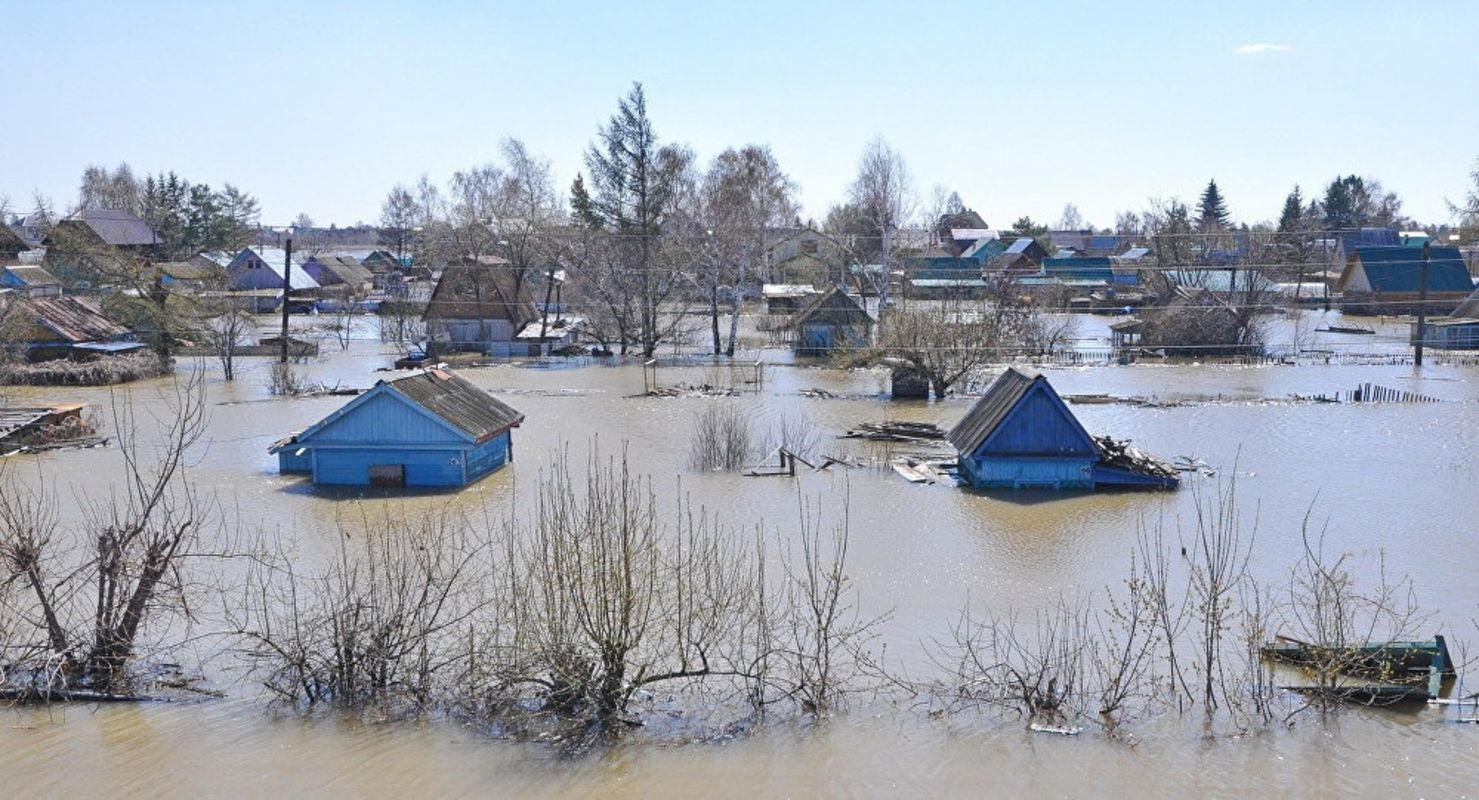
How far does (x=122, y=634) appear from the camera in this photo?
11.7 m

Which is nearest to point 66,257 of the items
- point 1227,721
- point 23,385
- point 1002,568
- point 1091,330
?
point 23,385

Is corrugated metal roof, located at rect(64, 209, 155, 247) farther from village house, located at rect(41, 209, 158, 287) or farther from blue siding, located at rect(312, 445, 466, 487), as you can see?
blue siding, located at rect(312, 445, 466, 487)

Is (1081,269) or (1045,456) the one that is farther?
(1081,269)

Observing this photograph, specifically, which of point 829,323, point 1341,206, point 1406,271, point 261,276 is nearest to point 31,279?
point 261,276

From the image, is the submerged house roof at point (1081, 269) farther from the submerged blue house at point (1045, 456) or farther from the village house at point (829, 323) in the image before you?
the submerged blue house at point (1045, 456)

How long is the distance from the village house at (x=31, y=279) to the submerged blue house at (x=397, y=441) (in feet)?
125

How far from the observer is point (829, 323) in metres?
→ 45.6

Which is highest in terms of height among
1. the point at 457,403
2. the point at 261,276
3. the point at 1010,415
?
the point at 261,276

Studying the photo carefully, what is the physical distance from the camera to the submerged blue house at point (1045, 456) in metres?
21.9

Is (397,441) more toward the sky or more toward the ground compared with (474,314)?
more toward the ground

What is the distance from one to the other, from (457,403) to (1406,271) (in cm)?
5274

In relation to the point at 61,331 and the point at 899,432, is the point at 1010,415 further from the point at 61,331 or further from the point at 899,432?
the point at 61,331

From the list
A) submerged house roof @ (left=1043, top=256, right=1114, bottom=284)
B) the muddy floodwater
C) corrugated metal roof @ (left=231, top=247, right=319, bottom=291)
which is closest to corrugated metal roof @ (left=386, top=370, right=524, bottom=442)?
the muddy floodwater

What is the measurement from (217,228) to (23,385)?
Answer: 41.1 m
